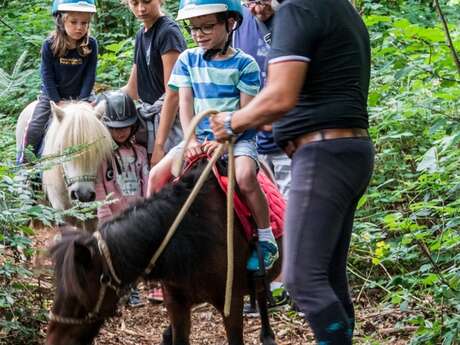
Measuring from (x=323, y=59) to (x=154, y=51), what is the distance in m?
3.53

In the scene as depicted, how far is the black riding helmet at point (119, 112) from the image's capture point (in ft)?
21.1

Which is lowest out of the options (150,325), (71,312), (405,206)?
(150,325)

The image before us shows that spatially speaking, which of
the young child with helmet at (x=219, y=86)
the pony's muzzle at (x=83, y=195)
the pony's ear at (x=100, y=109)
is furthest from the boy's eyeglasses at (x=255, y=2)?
the pony's muzzle at (x=83, y=195)

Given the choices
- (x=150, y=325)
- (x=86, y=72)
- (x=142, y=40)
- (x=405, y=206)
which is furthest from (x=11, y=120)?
(x=405, y=206)

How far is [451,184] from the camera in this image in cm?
559

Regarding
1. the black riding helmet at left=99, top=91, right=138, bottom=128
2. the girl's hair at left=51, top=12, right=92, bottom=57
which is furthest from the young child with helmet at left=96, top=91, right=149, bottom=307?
the girl's hair at left=51, top=12, right=92, bottom=57

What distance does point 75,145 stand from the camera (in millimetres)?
6141

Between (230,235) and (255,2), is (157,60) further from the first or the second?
(230,235)

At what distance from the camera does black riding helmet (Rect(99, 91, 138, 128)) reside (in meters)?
6.44

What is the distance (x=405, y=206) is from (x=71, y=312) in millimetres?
3793

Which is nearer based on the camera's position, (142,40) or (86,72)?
(142,40)

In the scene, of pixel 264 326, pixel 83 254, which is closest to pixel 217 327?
pixel 264 326

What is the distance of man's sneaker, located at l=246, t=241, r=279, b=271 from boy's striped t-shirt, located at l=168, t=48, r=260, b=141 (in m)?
0.70

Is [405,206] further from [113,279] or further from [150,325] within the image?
[113,279]
